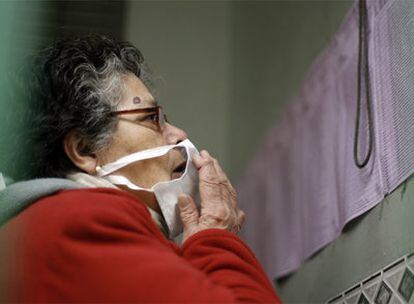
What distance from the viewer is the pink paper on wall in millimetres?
1217

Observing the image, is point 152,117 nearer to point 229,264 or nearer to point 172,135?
point 172,135

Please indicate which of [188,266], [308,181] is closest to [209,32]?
[308,181]

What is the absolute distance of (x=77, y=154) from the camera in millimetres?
1203

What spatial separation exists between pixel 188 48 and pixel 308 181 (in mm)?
556

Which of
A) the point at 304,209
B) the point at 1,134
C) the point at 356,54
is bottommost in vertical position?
the point at 304,209

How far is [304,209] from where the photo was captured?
5.84 ft

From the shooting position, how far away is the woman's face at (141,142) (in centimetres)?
120

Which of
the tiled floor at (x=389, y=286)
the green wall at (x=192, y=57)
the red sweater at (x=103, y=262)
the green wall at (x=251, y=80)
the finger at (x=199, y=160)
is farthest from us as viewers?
the green wall at (x=192, y=57)

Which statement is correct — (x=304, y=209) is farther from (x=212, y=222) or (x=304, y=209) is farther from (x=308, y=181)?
(x=212, y=222)

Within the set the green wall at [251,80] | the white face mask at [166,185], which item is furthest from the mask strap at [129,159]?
the green wall at [251,80]

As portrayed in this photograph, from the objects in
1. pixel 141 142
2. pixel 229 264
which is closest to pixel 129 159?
pixel 141 142

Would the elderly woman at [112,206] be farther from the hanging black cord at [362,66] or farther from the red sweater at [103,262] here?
the hanging black cord at [362,66]

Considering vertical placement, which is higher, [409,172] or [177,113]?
[409,172]

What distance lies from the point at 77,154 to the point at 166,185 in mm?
174
